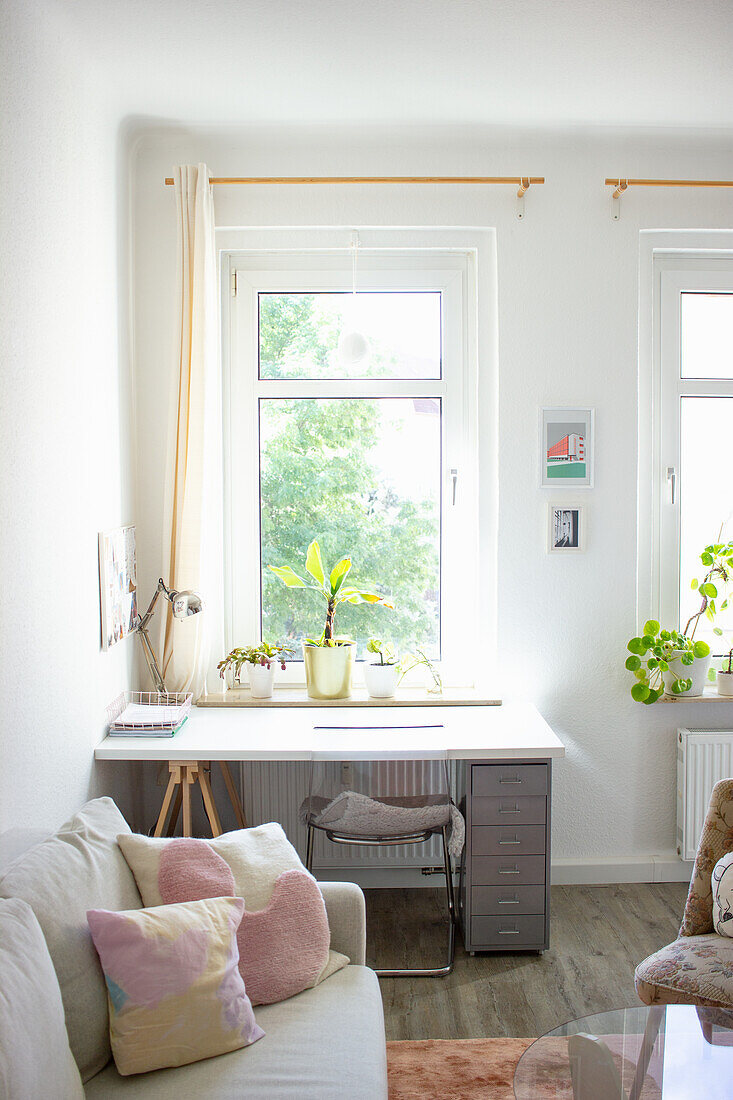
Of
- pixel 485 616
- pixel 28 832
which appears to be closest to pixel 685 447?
pixel 485 616

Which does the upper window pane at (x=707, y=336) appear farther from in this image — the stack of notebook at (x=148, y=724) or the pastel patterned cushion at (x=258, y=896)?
the pastel patterned cushion at (x=258, y=896)

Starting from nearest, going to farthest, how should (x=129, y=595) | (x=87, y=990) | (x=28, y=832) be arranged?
1. (x=87, y=990)
2. (x=28, y=832)
3. (x=129, y=595)

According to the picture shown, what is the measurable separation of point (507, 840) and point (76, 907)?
4.81 feet

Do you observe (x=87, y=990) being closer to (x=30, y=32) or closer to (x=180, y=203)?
(x=30, y=32)

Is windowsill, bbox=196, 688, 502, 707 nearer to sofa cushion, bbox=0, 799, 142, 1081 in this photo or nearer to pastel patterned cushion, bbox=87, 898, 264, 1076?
sofa cushion, bbox=0, 799, 142, 1081

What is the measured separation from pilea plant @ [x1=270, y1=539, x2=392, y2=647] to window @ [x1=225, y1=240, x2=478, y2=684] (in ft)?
0.42

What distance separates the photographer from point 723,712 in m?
3.38

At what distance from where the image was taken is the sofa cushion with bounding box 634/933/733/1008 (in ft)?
6.48

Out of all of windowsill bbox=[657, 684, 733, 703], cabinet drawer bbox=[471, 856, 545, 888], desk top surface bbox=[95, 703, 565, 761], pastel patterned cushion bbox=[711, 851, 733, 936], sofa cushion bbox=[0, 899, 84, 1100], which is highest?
windowsill bbox=[657, 684, 733, 703]

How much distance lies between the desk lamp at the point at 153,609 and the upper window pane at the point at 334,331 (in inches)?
35.8

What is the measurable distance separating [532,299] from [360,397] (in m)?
0.72

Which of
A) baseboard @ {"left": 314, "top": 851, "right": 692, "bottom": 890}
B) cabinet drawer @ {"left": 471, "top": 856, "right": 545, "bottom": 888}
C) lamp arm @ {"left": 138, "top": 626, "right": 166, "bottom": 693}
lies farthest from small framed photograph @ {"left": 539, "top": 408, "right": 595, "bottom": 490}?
lamp arm @ {"left": 138, "top": 626, "right": 166, "bottom": 693}

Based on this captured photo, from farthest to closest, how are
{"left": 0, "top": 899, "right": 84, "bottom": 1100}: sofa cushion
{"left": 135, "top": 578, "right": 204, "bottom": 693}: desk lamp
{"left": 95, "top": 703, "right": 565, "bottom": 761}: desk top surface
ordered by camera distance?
{"left": 135, "top": 578, "right": 204, "bottom": 693}: desk lamp
{"left": 95, "top": 703, "right": 565, "bottom": 761}: desk top surface
{"left": 0, "top": 899, "right": 84, "bottom": 1100}: sofa cushion

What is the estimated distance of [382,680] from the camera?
319 centimetres
